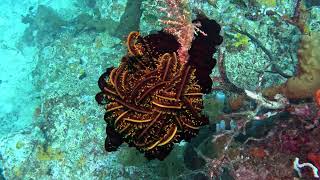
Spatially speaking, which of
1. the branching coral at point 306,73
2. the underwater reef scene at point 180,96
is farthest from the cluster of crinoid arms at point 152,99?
the branching coral at point 306,73

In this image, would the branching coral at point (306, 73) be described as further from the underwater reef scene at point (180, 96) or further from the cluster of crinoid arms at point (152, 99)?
the cluster of crinoid arms at point (152, 99)

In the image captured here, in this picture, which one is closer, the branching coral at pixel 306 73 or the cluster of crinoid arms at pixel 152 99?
the cluster of crinoid arms at pixel 152 99

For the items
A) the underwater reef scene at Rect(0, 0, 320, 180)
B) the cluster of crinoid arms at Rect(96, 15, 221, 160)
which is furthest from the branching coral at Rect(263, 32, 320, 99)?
the cluster of crinoid arms at Rect(96, 15, 221, 160)

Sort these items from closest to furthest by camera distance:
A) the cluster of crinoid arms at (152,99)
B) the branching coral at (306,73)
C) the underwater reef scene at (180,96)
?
the cluster of crinoid arms at (152,99)
the underwater reef scene at (180,96)
the branching coral at (306,73)

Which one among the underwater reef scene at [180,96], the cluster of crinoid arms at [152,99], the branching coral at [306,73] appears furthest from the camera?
the branching coral at [306,73]

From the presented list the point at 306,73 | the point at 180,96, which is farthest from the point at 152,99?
the point at 306,73

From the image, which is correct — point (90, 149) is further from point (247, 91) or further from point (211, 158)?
point (247, 91)
